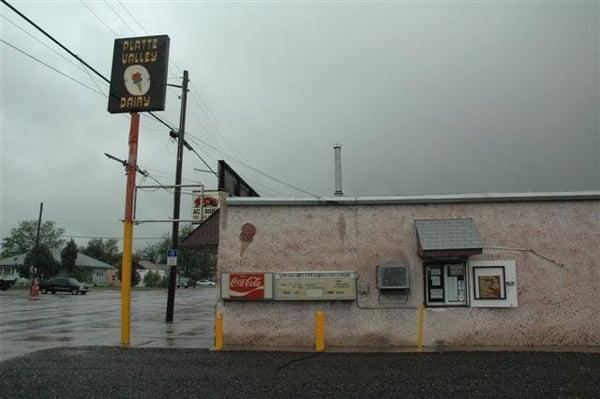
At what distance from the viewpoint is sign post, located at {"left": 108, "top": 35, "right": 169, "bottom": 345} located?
1461 cm

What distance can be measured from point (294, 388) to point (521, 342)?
669cm

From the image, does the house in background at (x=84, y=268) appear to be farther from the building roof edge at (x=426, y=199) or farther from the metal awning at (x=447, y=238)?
the metal awning at (x=447, y=238)

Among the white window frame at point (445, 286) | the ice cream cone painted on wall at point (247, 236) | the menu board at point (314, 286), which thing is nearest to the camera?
the white window frame at point (445, 286)

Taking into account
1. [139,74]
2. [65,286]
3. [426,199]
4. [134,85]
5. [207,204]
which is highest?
[139,74]

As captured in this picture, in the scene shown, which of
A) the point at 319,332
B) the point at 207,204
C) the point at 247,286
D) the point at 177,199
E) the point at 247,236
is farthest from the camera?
the point at 177,199

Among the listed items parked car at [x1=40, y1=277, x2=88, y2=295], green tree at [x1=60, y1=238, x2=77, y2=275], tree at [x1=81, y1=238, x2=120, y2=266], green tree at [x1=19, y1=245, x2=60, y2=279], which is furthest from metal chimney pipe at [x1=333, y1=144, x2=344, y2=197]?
tree at [x1=81, y1=238, x2=120, y2=266]

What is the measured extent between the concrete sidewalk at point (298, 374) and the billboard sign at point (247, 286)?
151cm

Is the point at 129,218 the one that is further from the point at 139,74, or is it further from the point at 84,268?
the point at 84,268

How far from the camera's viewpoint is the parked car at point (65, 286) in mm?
51719

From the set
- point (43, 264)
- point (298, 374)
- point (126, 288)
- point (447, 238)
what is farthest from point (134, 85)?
point (43, 264)

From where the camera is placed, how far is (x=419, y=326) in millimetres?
12602

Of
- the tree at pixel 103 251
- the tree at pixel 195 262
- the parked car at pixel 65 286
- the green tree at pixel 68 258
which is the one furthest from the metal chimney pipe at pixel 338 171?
the tree at pixel 103 251

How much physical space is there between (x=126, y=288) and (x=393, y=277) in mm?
6647

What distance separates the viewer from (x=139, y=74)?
14.8 metres
